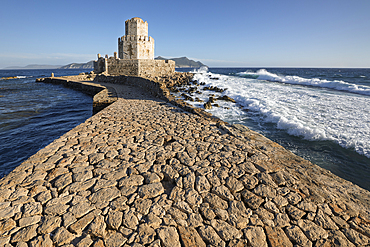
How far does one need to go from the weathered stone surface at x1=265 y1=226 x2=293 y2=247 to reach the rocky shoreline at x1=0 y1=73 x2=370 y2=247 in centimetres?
1

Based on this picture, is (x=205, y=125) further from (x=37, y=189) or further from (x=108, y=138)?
(x=37, y=189)

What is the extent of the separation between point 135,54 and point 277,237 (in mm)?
25075

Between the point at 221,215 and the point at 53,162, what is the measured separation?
3.19 m

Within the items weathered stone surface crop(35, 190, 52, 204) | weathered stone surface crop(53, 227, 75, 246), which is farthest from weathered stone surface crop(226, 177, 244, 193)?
weathered stone surface crop(35, 190, 52, 204)

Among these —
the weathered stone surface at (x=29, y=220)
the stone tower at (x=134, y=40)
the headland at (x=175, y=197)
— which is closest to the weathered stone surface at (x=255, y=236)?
the headland at (x=175, y=197)

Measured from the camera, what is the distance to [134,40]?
22797mm

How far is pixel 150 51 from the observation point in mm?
24531

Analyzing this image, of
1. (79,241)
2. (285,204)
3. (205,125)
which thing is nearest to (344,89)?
(205,125)

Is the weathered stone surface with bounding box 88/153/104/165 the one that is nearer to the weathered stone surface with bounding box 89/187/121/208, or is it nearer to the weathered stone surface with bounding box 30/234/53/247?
the weathered stone surface with bounding box 89/187/121/208

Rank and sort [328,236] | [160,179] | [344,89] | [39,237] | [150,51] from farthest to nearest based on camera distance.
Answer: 1. [150,51]
2. [344,89]
3. [160,179]
4. [328,236]
5. [39,237]

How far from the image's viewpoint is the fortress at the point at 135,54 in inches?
843

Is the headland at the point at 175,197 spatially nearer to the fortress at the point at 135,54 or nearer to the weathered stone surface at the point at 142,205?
the weathered stone surface at the point at 142,205

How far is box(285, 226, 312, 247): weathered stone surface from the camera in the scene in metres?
1.92

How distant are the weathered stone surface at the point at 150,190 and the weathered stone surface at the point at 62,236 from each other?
0.90 metres
